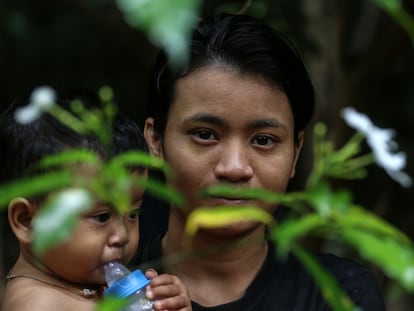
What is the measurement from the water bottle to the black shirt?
0.35m

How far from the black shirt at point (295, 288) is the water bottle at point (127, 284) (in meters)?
0.35

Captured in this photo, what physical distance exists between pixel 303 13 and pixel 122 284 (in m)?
2.17

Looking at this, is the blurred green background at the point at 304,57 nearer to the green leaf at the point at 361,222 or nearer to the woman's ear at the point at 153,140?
the woman's ear at the point at 153,140

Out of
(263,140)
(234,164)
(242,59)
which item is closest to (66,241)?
(234,164)

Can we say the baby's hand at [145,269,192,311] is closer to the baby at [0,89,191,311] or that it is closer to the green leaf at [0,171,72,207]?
the baby at [0,89,191,311]

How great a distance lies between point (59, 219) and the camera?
40.9 inches

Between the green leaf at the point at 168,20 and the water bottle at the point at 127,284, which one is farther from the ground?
the green leaf at the point at 168,20

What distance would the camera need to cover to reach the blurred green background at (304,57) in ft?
12.0

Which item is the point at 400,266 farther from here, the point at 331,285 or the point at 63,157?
the point at 63,157

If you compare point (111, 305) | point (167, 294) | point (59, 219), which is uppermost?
point (59, 219)

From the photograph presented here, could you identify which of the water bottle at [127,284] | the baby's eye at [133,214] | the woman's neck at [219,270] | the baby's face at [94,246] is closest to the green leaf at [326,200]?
the water bottle at [127,284]

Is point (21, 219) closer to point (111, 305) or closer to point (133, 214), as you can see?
point (133, 214)

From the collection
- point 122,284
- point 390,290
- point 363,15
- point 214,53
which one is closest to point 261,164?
point 214,53

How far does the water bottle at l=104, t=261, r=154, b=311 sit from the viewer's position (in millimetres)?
1912
